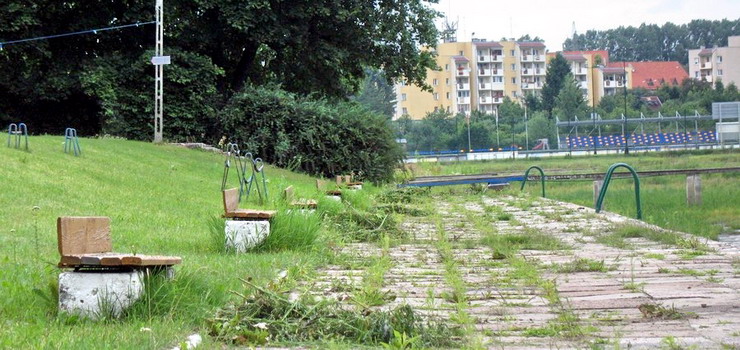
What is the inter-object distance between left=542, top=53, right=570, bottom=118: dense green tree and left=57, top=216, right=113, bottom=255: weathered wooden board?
10902cm

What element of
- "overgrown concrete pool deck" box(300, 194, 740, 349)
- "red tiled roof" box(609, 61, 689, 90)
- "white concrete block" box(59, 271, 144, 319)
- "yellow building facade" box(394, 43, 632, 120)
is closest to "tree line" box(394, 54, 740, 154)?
"yellow building facade" box(394, 43, 632, 120)

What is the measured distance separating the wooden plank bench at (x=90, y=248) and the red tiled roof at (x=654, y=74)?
464ft

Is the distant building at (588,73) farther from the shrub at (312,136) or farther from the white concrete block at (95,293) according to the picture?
the white concrete block at (95,293)

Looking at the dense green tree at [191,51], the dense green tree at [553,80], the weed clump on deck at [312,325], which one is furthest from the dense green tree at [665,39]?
the weed clump on deck at [312,325]

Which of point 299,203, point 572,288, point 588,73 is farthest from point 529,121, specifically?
point 572,288

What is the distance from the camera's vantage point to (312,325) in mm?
5844

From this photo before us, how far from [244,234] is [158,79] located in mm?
26290

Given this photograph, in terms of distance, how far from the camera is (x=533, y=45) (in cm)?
13838

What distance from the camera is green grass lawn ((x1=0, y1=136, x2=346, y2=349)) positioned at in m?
5.45

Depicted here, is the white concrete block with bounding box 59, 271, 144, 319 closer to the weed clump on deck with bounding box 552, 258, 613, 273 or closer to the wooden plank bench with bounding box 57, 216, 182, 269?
the wooden plank bench with bounding box 57, 216, 182, 269

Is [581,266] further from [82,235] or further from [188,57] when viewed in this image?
[188,57]

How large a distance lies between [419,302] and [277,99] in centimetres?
2985

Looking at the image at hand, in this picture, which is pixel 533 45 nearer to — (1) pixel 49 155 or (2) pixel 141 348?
(1) pixel 49 155

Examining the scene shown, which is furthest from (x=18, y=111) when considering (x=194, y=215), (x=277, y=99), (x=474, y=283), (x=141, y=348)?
(x=141, y=348)
